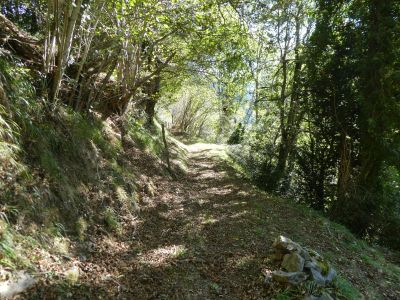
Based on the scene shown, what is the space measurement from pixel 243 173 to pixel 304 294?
11.0 meters

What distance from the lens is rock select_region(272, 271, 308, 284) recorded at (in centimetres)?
489

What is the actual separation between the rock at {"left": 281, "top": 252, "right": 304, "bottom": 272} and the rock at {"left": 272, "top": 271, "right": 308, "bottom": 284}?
0.37 ft

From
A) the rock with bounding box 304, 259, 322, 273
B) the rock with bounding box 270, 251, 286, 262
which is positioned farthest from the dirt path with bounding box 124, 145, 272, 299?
the rock with bounding box 304, 259, 322, 273

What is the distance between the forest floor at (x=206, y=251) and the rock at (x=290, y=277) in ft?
0.64

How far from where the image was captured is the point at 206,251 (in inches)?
247

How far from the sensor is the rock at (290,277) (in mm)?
4891

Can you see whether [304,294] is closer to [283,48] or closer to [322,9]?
[322,9]

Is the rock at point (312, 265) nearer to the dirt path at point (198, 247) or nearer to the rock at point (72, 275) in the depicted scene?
the dirt path at point (198, 247)

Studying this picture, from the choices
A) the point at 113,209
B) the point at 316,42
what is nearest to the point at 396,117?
the point at 316,42

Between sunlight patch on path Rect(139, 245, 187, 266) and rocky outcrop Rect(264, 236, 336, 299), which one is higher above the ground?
rocky outcrop Rect(264, 236, 336, 299)

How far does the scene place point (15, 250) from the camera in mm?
3668

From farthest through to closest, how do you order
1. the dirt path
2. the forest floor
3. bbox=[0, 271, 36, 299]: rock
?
1. the dirt path
2. the forest floor
3. bbox=[0, 271, 36, 299]: rock

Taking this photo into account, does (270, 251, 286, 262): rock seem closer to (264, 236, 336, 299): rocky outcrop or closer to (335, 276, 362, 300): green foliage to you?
(264, 236, 336, 299): rocky outcrop

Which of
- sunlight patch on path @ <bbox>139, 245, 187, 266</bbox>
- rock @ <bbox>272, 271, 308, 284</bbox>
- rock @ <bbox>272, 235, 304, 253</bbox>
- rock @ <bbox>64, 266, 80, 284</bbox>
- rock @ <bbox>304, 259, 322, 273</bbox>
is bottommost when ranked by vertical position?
sunlight patch on path @ <bbox>139, 245, 187, 266</bbox>
